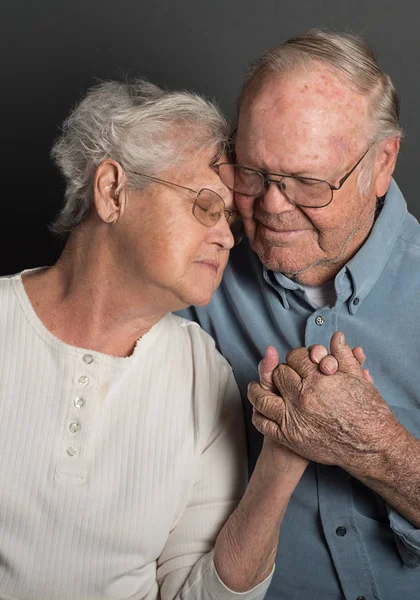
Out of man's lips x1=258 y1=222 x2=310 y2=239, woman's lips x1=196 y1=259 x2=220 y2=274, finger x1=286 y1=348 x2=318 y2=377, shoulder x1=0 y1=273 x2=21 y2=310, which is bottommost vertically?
shoulder x1=0 y1=273 x2=21 y2=310

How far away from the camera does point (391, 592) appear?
2.50 m

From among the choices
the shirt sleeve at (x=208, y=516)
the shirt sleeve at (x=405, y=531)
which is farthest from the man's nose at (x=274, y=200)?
the shirt sleeve at (x=405, y=531)

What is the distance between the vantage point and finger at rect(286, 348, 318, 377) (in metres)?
2.17

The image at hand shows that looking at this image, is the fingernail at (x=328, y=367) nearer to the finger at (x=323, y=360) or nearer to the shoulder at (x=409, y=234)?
the finger at (x=323, y=360)

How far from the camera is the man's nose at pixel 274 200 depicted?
7.63 ft

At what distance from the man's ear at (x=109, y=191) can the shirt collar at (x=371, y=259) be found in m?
0.50

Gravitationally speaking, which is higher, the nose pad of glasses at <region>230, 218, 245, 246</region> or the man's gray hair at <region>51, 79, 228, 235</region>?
the man's gray hair at <region>51, 79, 228, 235</region>

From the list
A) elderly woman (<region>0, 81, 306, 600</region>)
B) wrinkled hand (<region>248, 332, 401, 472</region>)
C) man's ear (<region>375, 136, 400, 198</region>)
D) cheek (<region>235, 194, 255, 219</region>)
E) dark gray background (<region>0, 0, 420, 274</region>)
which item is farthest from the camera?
dark gray background (<region>0, 0, 420, 274</region>)

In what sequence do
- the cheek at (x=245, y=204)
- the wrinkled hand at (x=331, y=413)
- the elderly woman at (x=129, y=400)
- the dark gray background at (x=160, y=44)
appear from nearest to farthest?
the wrinkled hand at (x=331, y=413) < the elderly woman at (x=129, y=400) < the cheek at (x=245, y=204) < the dark gray background at (x=160, y=44)

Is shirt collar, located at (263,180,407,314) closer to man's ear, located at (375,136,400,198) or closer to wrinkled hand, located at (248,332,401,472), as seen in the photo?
man's ear, located at (375,136,400,198)

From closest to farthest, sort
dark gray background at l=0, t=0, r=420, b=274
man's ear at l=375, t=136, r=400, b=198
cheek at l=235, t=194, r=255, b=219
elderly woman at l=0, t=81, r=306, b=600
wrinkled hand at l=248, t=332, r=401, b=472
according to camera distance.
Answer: wrinkled hand at l=248, t=332, r=401, b=472
elderly woman at l=0, t=81, r=306, b=600
cheek at l=235, t=194, r=255, b=219
man's ear at l=375, t=136, r=400, b=198
dark gray background at l=0, t=0, r=420, b=274

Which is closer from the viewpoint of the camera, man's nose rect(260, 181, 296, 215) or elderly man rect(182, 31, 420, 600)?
elderly man rect(182, 31, 420, 600)

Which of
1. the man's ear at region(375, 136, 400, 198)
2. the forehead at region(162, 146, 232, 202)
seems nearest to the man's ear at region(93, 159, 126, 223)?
the forehead at region(162, 146, 232, 202)

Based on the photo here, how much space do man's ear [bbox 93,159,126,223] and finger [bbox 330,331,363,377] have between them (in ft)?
2.08
